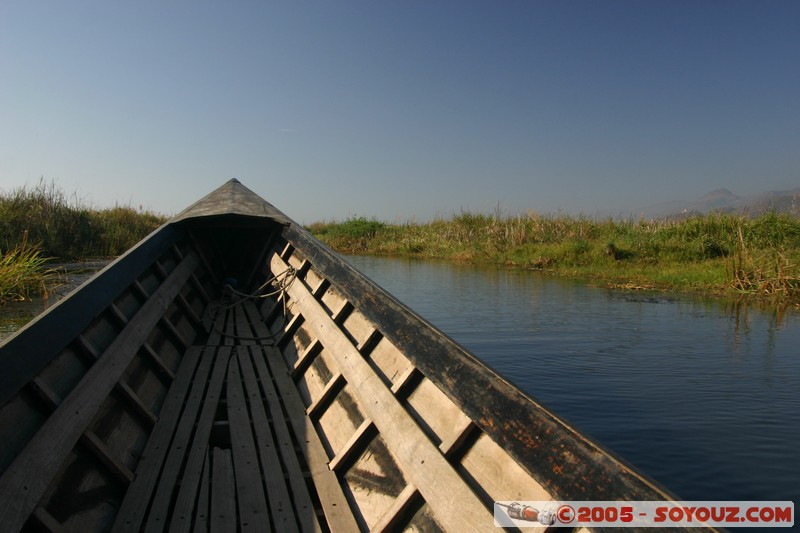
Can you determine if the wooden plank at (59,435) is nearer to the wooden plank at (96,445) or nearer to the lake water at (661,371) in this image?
the wooden plank at (96,445)

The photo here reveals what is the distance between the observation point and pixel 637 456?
396 centimetres

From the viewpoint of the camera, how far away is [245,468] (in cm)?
277

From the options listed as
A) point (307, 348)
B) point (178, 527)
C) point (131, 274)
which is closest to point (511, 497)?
point (178, 527)

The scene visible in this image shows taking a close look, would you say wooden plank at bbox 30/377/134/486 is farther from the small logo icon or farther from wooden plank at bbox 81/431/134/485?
the small logo icon

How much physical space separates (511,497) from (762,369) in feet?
17.0

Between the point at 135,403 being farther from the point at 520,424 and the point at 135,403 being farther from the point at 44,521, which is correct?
the point at 520,424

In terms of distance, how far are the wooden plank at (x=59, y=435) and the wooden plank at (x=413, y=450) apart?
118 cm

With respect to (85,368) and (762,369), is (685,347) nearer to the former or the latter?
(762,369)

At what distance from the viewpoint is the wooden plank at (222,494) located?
2.29m

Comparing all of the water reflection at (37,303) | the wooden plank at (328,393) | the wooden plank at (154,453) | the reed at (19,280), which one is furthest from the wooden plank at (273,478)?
the reed at (19,280)

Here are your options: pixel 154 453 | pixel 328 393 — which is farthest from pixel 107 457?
pixel 328 393

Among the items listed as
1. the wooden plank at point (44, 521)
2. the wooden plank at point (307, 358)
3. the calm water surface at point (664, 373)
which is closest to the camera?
the wooden plank at point (44, 521)

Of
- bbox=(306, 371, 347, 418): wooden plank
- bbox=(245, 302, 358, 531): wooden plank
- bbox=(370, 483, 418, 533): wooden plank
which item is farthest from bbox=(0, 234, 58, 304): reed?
bbox=(370, 483, 418, 533): wooden plank

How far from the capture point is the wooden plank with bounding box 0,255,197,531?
175 centimetres
